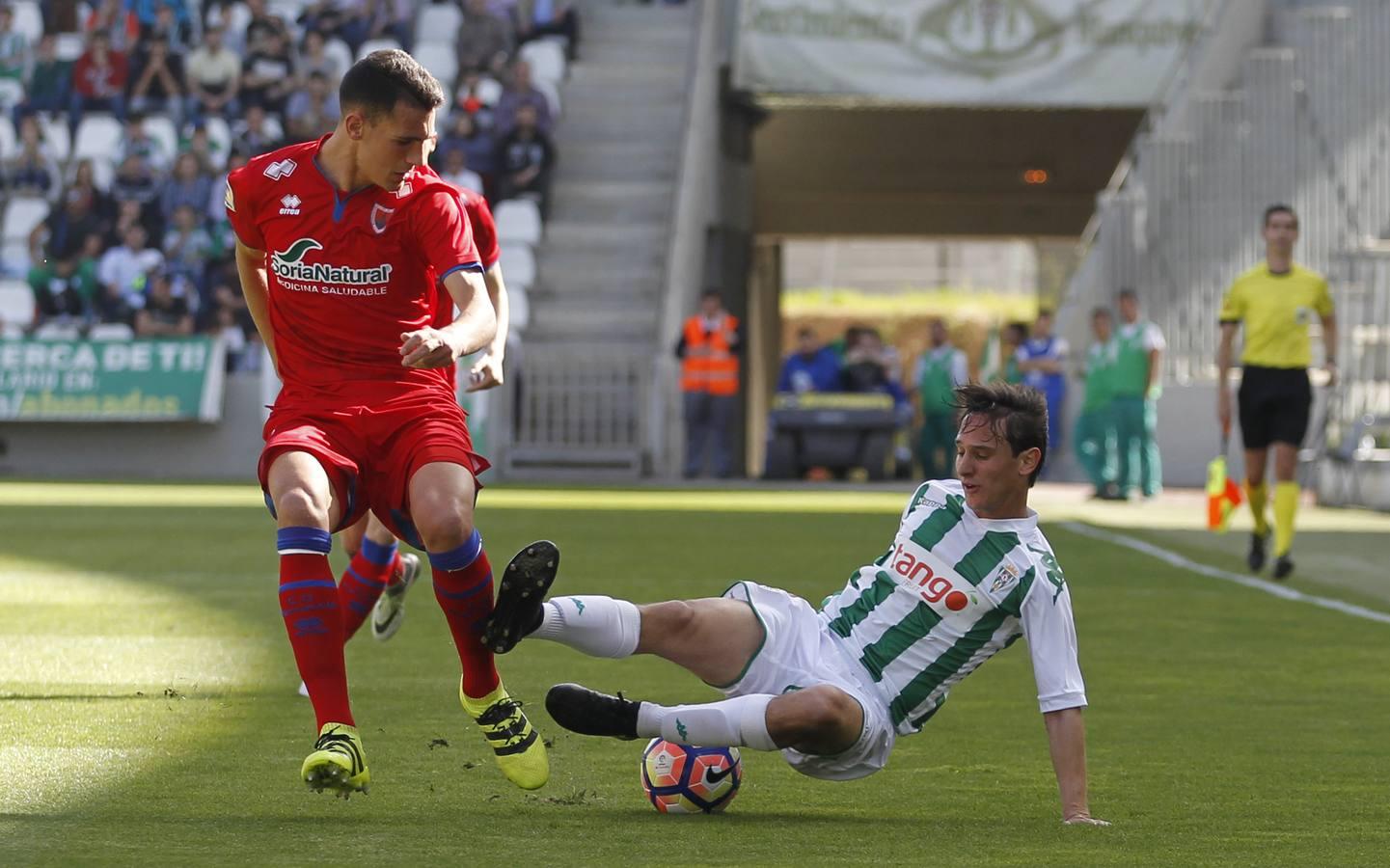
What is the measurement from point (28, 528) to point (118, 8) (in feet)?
45.9

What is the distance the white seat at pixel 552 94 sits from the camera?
86.0 ft

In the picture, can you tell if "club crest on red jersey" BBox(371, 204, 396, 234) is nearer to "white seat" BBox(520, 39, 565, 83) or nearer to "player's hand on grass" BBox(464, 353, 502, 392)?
"player's hand on grass" BBox(464, 353, 502, 392)

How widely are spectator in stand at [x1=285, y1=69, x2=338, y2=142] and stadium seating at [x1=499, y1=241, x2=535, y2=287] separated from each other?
7.76ft

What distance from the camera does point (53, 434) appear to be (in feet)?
77.3

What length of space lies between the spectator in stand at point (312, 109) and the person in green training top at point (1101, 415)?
Answer: 8.90 meters

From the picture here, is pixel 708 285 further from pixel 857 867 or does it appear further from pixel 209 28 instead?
pixel 857 867

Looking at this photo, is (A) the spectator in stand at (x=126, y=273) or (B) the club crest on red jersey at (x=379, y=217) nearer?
(B) the club crest on red jersey at (x=379, y=217)

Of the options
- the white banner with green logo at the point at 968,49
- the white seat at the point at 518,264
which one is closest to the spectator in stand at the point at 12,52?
the white seat at the point at 518,264

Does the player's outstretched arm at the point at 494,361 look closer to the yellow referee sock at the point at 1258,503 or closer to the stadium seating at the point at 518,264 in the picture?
the yellow referee sock at the point at 1258,503

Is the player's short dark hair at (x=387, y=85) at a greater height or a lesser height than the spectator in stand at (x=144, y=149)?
lesser

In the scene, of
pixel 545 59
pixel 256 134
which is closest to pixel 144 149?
pixel 256 134

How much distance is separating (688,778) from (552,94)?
876 inches

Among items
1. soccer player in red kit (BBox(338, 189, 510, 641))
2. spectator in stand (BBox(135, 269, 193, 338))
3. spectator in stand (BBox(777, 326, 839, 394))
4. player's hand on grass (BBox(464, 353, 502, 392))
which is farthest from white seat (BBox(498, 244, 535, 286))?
player's hand on grass (BBox(464, 353, 502, 392))

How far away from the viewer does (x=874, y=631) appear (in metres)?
5.18
